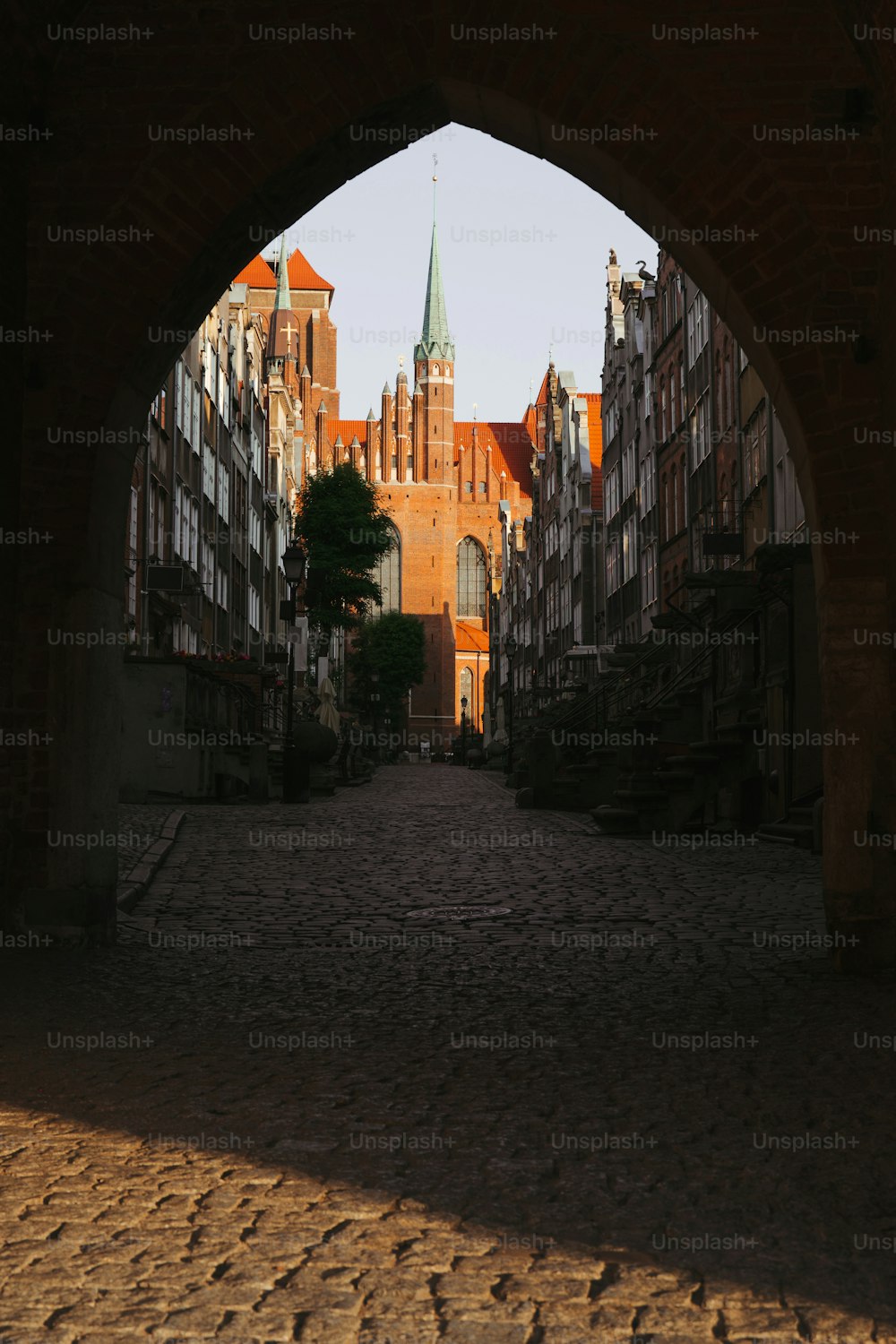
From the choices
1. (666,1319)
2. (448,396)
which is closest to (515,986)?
(666,1319)

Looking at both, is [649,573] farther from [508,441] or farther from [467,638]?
[508,441]

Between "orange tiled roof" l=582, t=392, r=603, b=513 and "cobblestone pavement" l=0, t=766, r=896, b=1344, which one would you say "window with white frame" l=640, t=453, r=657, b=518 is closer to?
"orange tiled roof" l=582, t=392, r=603, b=513

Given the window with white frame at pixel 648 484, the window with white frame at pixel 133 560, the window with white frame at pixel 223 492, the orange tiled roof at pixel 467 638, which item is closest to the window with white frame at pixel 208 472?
the window with white frame at pixel 223 492

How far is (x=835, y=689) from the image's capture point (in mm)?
8086

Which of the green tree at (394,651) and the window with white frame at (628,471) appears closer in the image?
the window with white frame at (628,471)

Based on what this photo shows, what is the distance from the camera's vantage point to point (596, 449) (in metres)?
66.1

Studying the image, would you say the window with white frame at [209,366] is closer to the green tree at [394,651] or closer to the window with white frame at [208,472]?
the window with white frame at [208,472]

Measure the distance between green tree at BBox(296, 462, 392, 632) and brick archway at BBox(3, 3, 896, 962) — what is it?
53622 millimetres

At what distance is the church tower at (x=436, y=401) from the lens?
113 metres

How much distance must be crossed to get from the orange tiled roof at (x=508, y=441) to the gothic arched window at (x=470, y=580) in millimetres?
9142

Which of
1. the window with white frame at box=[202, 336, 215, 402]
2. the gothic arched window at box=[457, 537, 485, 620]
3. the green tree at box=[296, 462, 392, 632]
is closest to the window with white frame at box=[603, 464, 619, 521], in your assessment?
the green tree at box=[296, 462, 392, 632]

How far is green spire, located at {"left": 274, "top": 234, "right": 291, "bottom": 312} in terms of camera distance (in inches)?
3877

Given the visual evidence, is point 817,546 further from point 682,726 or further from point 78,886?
point 682,726

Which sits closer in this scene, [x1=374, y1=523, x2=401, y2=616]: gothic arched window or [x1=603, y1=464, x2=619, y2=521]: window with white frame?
[x1=603, y1=464, x2=619, y2=521]: window with white frame
